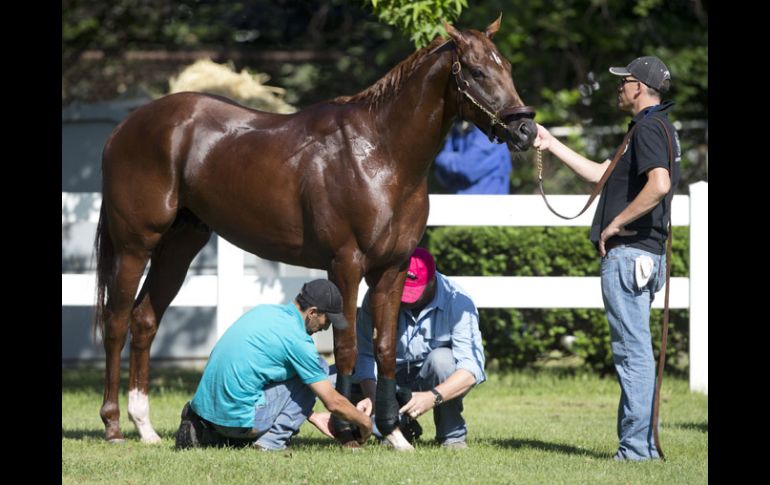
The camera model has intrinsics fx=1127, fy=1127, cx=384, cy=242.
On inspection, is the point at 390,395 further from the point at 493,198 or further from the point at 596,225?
the point at 493,198

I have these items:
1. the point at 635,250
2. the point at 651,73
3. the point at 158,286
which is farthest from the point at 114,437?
the point at 651,73

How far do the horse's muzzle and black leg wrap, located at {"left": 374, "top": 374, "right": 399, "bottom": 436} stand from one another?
1428mm

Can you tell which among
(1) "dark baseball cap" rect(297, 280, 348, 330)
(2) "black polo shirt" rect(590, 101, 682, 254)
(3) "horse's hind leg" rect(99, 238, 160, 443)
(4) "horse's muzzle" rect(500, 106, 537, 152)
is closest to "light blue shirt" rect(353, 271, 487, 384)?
(1) "dark baseball cap" rect(297, 280, 348, 330)

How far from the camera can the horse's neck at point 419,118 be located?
5895 mm

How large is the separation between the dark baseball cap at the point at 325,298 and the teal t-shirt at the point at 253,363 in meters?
0.15

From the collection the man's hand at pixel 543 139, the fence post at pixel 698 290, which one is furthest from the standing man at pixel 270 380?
the fence post at pixel 698 290

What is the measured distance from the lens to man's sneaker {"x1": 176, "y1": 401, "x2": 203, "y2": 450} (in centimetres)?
609

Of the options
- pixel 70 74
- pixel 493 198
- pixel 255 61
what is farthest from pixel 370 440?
pixel 70 74

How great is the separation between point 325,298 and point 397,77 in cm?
127

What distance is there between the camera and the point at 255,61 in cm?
1315

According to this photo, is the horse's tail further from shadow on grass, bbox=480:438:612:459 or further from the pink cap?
shadow on grass, bbox=480:438:612:459

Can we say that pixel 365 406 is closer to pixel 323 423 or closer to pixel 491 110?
pixel 323 423

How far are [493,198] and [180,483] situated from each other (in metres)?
4.26

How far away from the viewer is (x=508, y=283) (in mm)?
8789
